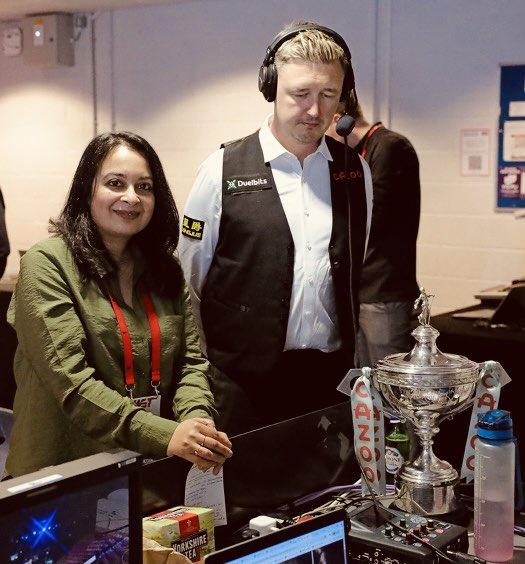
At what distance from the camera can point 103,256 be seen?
2076mm

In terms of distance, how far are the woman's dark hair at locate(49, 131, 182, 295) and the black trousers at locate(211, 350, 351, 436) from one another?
0.38 meters

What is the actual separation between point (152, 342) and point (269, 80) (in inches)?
31.8

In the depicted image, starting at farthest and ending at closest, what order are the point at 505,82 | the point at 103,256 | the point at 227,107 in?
the point at 227,107 < the point at 505,82 < the point at 103,256

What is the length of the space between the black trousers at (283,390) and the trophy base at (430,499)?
→ 590mm

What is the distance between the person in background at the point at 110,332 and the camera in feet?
6.25

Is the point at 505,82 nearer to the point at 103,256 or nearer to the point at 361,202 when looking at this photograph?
the point at 361,202

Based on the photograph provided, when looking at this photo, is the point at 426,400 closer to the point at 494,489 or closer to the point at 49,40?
the point at 494,489

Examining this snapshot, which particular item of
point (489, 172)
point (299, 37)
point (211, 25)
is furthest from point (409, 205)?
point (211, 25)

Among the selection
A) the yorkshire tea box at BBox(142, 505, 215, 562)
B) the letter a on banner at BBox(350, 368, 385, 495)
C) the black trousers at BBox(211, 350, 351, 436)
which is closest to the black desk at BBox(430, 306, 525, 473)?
the black trousers at BBox(211, 350, 351, 436)

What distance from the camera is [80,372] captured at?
6.31 feet

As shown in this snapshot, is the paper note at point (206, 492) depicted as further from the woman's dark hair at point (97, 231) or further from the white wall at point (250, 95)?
the white wall at point (250, 95)

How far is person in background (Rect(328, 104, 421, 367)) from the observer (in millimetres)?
3756

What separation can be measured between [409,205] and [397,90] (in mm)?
1426

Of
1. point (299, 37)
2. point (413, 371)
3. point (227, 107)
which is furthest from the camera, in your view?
point (227, 107)
